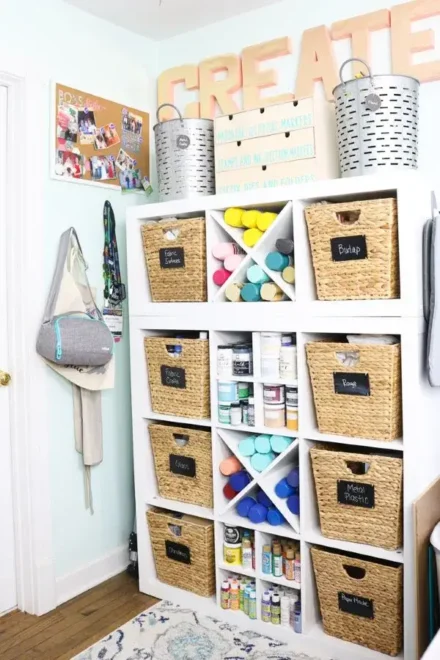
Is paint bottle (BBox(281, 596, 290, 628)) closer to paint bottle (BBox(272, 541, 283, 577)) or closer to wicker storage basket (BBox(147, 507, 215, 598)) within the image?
paint bottle (BBox(272, 541, 283, 577))

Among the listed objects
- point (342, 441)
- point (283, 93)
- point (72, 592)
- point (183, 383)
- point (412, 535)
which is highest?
point (283, 93)

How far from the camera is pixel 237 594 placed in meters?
2.41

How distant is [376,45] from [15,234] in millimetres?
1533

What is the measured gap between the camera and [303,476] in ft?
7.27

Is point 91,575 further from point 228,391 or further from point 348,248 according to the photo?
point 348,248

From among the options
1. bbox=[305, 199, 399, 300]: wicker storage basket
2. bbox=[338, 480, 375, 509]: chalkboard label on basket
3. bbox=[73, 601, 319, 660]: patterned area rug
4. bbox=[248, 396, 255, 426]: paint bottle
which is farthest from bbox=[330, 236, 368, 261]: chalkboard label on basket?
bbox=[73, 601, 319, 660]: patterned area rug

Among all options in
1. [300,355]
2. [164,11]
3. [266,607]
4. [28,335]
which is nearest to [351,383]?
[300,355]

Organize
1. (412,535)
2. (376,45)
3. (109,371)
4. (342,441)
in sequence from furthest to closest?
(109,371), (376,45), (342,441), (412,535)

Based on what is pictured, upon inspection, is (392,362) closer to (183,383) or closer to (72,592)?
(183,383)

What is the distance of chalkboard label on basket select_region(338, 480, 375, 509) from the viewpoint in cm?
207

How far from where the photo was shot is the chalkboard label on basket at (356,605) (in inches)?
82.8

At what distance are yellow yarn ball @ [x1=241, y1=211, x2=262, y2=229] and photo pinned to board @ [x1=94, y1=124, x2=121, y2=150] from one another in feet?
2.68

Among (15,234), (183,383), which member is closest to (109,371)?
(183,383)

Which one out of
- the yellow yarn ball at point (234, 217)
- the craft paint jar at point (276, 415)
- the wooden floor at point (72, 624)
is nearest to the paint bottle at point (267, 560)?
the craft paint jar at point (276, 415)
